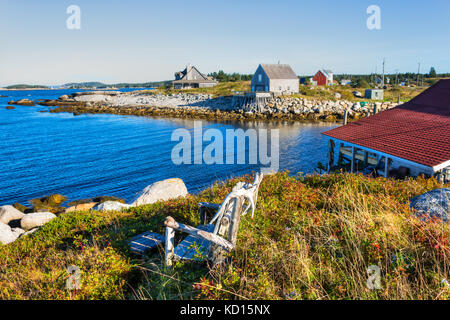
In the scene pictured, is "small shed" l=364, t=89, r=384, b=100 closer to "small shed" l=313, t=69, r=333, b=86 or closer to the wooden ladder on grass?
"small shed" l=313, t=69, r=333, b=86

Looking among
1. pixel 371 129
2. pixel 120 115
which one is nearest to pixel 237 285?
pixel 371 129

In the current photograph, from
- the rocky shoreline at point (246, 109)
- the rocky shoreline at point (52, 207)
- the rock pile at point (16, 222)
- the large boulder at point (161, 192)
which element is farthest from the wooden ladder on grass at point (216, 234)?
the rocky shoreline at point (246, 109)

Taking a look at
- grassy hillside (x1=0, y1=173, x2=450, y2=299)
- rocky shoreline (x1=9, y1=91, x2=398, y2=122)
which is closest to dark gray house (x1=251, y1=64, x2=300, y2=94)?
rocky shoreline (x1=9, y1=91, x2=398, y2=122)

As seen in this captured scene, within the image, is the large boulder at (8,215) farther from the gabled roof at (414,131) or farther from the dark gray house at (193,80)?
the dark gray house at (193,80)

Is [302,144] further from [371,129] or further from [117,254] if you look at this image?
[117,254]

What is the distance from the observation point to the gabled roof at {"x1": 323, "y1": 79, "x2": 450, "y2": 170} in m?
12.0

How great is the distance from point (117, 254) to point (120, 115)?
198ft

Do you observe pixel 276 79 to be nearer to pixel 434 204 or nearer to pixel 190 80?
pixel 190 80

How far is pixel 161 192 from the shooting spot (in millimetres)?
14953

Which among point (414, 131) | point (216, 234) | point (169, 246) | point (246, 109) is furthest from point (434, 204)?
point (246, 109)

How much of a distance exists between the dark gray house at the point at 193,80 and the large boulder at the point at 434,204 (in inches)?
3122

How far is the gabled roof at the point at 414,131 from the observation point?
12.0 meters

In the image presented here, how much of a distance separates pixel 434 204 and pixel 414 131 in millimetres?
9635

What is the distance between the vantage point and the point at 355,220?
5.43m
